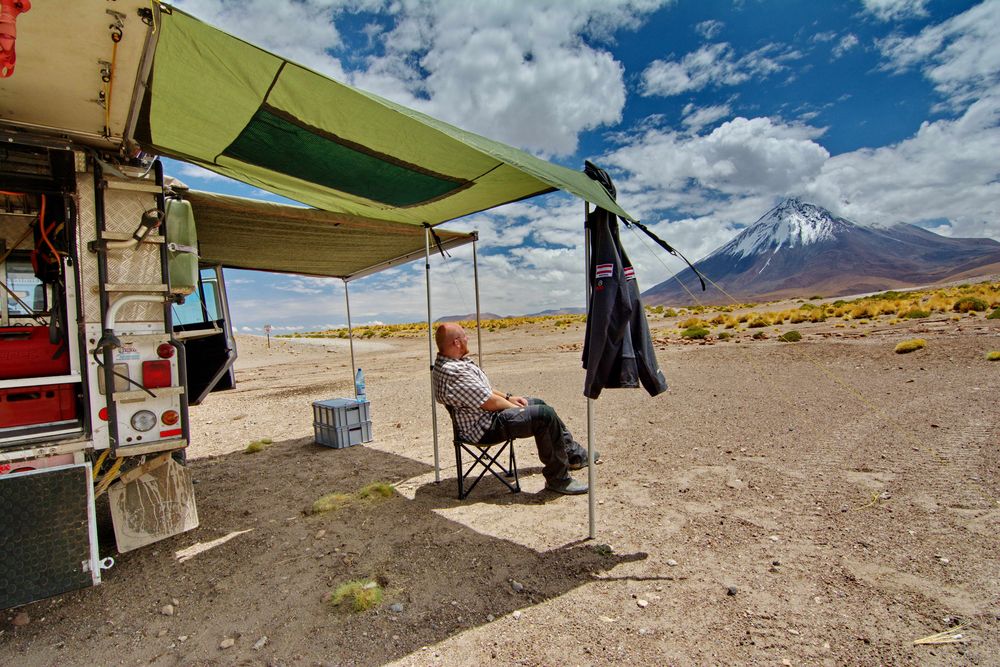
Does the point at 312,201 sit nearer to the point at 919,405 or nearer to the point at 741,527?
the point at 741,527

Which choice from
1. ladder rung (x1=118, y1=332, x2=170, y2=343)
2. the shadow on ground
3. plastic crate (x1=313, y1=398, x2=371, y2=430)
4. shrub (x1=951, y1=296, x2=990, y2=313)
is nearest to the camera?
the shadow on ground

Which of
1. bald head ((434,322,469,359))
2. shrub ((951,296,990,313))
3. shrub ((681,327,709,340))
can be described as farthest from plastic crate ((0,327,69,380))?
shrub ((951,296,990,313))

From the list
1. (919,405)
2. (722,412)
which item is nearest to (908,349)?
(919,405)

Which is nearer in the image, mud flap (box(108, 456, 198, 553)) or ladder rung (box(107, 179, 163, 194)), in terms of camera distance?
ladder rung (box(107, 179, 163, 194))

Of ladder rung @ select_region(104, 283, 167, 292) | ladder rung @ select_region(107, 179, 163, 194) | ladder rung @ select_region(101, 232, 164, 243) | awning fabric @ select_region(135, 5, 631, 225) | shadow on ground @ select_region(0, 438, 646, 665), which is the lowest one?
shadow on ground @ select_region(0, 438, 646, 665)

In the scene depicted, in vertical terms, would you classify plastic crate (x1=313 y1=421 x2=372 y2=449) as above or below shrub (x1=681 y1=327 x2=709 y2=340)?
below

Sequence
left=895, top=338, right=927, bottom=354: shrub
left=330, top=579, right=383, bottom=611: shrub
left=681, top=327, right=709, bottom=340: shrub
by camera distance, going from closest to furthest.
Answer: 1. left=330, top=579, right=383, bottom=611: shrub
2. left=895, top=338, right=927, bottom=354: shrub
3. left=681, top=327, right=709, bottom=340: shrub

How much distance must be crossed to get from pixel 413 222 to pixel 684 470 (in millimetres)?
3745

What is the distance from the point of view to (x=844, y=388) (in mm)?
8141

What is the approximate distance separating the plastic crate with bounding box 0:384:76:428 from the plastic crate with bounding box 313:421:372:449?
326cm

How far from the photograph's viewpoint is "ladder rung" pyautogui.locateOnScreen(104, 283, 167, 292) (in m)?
2.97

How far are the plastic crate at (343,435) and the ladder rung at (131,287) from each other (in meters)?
3.41

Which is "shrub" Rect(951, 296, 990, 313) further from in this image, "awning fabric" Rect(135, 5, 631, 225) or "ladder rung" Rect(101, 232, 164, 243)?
"ladder rung" Rect(101, 232, 164, 243)

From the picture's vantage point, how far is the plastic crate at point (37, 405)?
293cm
